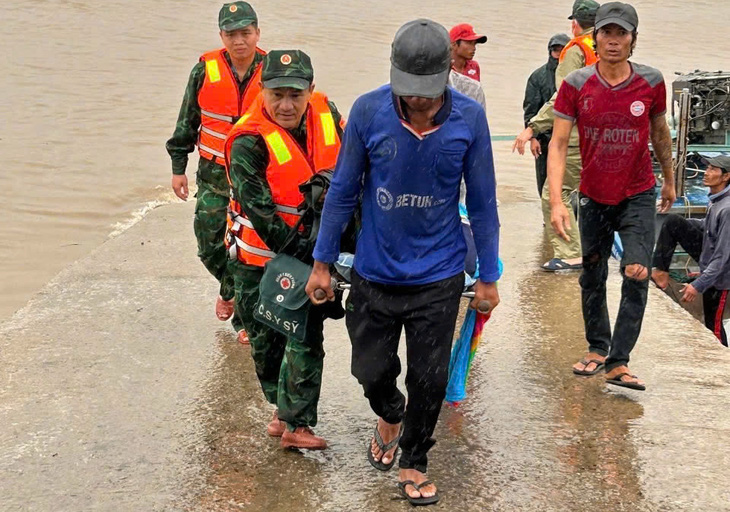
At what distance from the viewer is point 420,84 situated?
12.2ft

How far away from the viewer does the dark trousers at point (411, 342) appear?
408 cm

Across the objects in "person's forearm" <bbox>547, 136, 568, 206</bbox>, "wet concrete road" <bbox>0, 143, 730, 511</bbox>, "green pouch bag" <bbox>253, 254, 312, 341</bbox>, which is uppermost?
"person's forearm" <bbox>547, 136, 568, 206</bbox>

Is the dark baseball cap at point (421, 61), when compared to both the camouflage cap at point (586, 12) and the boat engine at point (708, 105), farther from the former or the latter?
the boat engine at point (708, 105)

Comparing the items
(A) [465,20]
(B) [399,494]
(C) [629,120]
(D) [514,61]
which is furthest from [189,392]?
(A) [465,20]

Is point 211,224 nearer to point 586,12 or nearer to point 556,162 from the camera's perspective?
point 556,162

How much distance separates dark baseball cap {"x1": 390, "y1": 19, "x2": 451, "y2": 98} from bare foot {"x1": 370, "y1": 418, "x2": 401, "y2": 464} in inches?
57.6

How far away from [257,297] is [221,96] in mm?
1708

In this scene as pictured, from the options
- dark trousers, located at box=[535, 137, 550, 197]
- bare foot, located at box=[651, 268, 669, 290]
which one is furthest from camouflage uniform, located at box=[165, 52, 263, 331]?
bare foot, located at box=[651, 268, 669, 290]

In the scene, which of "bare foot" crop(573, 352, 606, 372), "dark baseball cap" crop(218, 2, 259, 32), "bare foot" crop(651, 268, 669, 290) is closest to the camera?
"bare foot" crop(573, 352, 606, 372)

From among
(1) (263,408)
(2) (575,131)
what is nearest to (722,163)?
(2) (575,131)

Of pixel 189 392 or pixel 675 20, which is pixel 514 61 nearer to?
pixel 675 20

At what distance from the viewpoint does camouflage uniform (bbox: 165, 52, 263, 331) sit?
6.11 meters

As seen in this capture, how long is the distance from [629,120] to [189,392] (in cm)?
255

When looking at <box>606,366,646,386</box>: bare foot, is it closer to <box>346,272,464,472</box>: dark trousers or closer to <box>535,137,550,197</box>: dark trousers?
<box>346,272,464,472</box>: dark trousers
